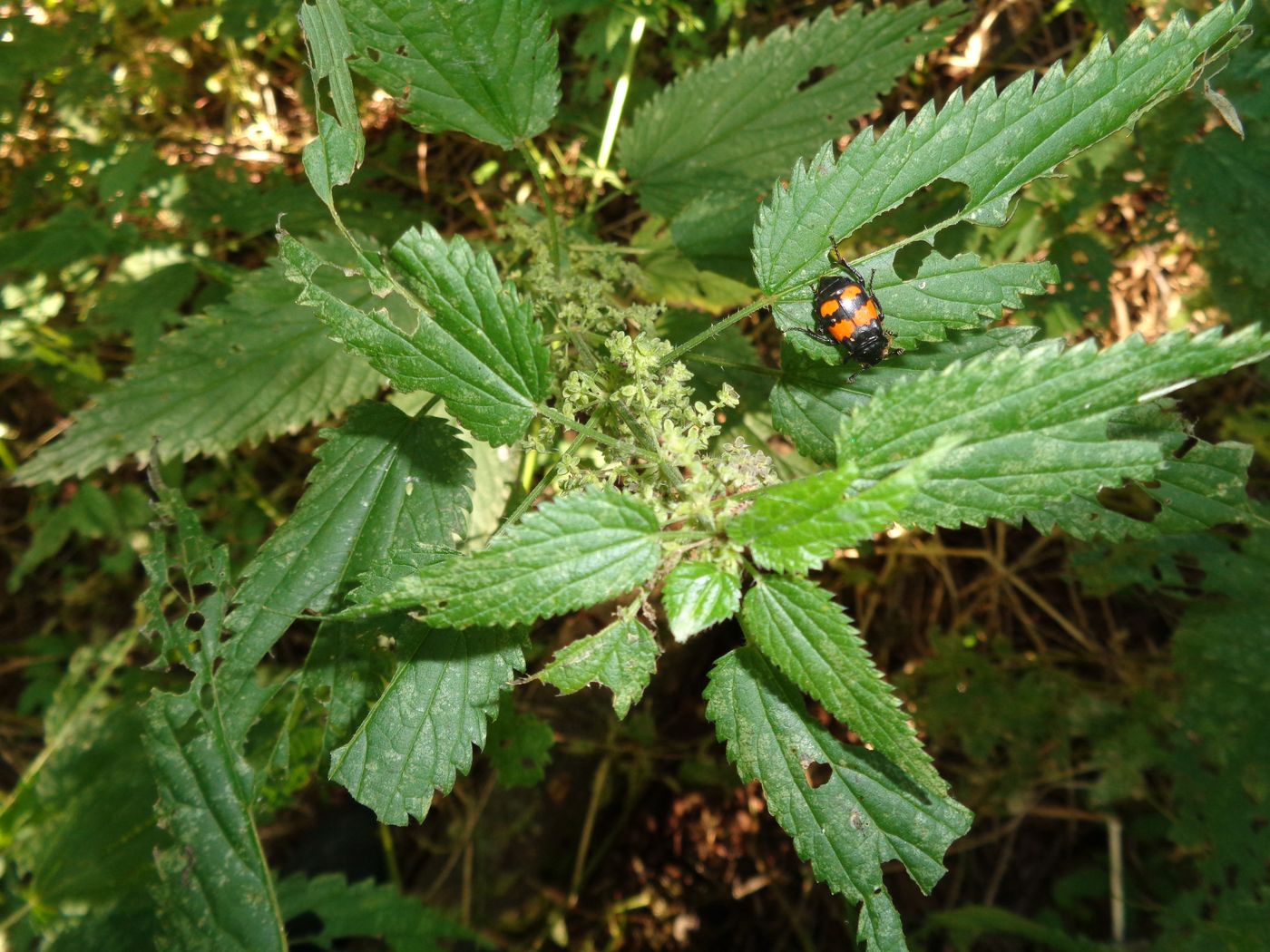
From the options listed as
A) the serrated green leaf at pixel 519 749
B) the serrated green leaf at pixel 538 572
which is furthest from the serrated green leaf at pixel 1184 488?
the serrated green leaf at pixel 519 749

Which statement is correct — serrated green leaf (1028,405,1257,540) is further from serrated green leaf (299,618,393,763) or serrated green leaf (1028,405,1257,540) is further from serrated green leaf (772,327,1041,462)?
serrated green leaf (299,618,393,763)

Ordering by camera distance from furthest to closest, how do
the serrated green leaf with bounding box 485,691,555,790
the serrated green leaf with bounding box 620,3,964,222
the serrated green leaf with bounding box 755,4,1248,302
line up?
the serrated green leaf with bounding box 485,691,555,790, the serrated green leaf with bounding box 620,3,964,222, the serrated green leaf with bounding box 755,4,1248,302

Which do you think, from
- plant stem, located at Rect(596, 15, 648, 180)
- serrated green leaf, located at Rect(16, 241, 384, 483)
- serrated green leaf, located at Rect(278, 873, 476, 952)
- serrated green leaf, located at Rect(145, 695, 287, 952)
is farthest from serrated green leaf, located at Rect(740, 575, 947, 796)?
serrated green leaf, located at Rect(278, 873, 476, 952)

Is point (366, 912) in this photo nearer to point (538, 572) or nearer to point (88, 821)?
point (88, 821)

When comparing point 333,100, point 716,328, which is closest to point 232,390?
point 333,100

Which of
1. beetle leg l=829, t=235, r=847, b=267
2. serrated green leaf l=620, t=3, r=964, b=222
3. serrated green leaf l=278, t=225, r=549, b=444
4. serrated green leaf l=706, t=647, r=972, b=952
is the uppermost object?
serrated green leaf l=620, t=3, r=964, b=222

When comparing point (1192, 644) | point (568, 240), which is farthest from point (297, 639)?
point (1192, 644)

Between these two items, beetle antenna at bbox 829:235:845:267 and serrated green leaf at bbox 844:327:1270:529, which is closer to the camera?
serrated green leaf at bbox 844:327:1270:529
